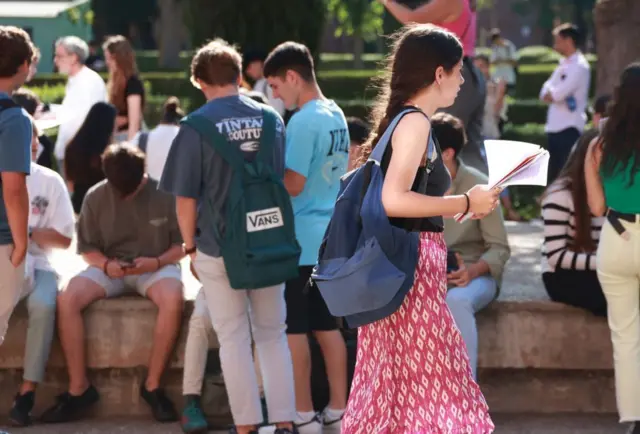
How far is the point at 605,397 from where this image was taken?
6695 mm

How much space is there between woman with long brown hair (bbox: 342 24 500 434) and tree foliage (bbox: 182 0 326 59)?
24.5ft

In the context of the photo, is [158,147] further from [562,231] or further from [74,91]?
[562,231]

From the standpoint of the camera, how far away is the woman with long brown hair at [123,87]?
9641 millimetres

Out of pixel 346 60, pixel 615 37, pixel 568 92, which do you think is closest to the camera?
pixel 568 92

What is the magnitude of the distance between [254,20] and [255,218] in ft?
21.1

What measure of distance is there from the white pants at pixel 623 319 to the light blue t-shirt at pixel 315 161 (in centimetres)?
126

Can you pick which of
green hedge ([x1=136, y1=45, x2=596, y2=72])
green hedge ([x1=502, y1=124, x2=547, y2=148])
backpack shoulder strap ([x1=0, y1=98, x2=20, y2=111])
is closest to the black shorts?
A: backpack shoulder strap ([x1=0, y1=98, x2=20, y2=111])

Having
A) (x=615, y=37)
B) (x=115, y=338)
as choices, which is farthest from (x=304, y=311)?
→ (x=615, y=37)

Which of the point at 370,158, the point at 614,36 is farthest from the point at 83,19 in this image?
the point at 370,158

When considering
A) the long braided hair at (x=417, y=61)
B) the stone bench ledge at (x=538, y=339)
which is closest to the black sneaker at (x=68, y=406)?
the stone bench ledge at (x=538, y=339)

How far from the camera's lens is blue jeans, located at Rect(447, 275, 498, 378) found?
619cm

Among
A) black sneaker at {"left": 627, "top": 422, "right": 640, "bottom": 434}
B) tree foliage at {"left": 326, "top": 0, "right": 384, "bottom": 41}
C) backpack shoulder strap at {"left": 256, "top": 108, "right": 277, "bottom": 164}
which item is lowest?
tree foliage at {"left": 326, "top": 0, "right": 384, "bottom": 41}

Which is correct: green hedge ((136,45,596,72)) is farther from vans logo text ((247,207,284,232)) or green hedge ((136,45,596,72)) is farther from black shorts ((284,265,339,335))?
vans logo text ((247,207,284,232))

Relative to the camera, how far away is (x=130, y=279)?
6645 mm
